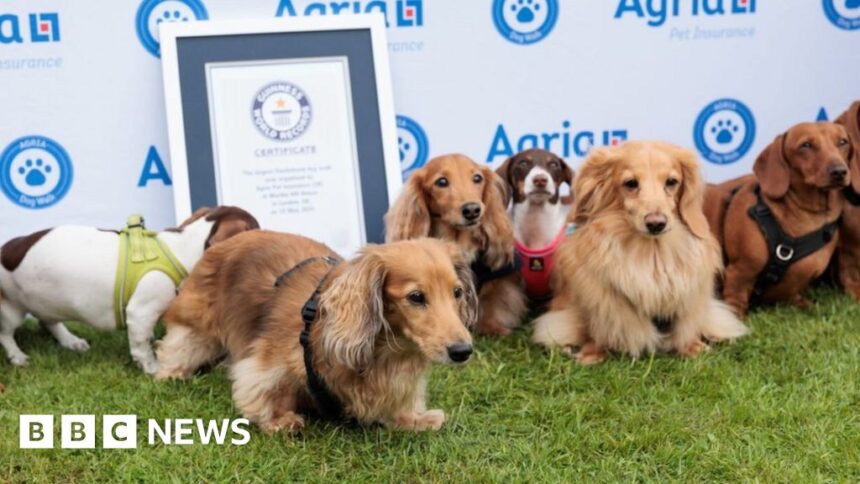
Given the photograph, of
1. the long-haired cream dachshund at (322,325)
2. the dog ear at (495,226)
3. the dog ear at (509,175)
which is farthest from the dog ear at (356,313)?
the dog ear at (509,175)

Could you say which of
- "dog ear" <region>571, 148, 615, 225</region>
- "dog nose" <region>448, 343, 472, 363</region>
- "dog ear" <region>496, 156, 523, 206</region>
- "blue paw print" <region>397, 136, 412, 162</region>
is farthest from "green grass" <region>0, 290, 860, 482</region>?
"blue paw print" <region>397, 136, 412, 162</region>

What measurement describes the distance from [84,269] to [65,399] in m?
0.57

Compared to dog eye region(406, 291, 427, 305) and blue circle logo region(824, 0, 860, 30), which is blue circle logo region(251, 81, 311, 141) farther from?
blue circle logo region(824, 0, 860, 30)

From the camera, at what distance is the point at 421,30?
5098 mm

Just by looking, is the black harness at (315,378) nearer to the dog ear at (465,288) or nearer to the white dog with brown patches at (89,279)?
the dog ear at (465,288)

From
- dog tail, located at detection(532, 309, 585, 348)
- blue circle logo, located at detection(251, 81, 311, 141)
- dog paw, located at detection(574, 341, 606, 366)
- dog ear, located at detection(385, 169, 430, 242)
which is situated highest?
blue circle logo, located at detection(251, 81, 311, 141)

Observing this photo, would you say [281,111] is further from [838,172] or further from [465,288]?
[838,172]

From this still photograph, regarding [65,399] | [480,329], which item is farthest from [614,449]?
[65,399]

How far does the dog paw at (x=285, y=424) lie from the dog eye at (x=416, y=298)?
69 cm

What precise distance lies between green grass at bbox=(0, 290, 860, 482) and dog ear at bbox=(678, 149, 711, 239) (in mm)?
572

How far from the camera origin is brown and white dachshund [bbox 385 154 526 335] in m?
4.05

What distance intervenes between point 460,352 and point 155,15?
129 inches

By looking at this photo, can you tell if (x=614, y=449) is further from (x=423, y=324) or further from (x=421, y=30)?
(x=421, y=30)

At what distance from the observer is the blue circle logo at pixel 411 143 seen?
17.0 feet
